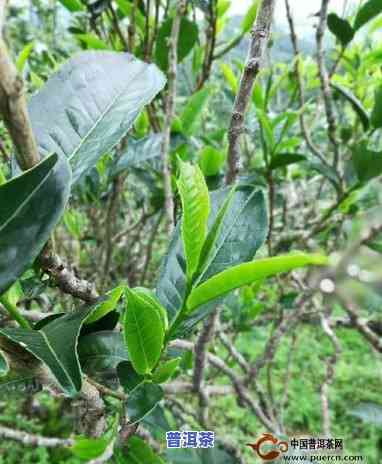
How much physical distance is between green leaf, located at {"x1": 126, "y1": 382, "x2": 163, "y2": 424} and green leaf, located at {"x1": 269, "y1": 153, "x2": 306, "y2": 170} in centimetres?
64

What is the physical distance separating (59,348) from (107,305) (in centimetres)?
10

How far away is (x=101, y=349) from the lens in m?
0.50

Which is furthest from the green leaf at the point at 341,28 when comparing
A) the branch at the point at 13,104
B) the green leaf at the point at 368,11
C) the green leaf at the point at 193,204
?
the branch at the point at 13,104

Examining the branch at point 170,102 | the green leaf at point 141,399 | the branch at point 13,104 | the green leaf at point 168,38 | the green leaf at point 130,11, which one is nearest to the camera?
the branch at point 13,104

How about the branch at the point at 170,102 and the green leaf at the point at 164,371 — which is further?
the branch at the point at 170,102

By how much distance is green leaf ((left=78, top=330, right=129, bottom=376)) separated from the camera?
499 millimetres

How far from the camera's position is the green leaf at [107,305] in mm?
463

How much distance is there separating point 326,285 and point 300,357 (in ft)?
8.97

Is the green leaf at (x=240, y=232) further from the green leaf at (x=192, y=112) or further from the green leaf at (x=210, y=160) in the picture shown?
the green leaf at (x=192, y=112)

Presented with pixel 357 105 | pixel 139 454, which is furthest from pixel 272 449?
pixel 357 105

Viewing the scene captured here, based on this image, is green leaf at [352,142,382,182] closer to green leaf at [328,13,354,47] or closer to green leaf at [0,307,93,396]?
green leaf at [328,13,354,47]

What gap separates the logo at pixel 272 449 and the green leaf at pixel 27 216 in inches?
22.8

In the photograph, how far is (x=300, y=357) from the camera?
10.5ft

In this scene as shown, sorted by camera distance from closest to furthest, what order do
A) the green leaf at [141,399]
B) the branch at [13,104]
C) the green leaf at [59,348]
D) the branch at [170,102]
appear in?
the branch at [13,104]
the green leaf at [59,348]
the green leaf at [141,399]
the branch at [170,102]
